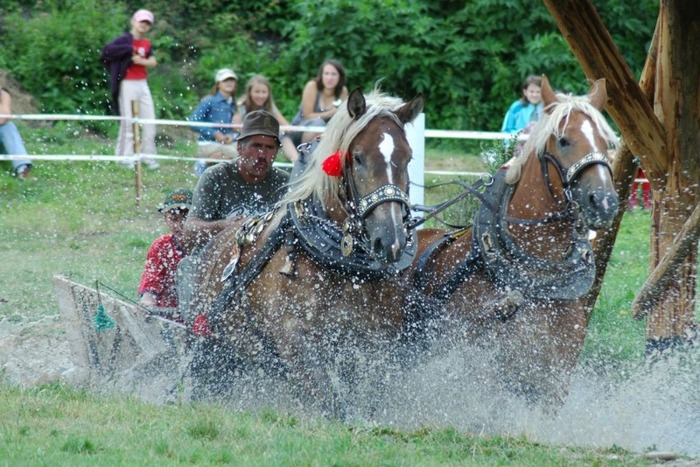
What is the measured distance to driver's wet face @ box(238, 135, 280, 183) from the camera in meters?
7.02

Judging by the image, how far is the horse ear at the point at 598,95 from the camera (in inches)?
244

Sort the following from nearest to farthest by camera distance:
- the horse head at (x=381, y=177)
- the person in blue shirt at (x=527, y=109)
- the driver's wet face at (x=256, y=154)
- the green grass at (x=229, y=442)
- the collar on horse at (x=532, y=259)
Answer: the green grass at (x=229, y=442), the horse head at (x=381, y=177), the collar on horse at (x=532, y=259), the driver's wet face at (x=256, y=154), the person in blue shirt at (x=527, y=109)

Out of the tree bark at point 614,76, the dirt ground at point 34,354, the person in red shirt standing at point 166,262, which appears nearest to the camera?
the tree bark at point 614,76

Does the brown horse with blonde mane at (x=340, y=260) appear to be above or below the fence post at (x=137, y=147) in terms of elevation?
below

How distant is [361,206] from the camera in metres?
5.69

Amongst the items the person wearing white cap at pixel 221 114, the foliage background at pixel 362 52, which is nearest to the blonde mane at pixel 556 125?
the person wearing white cap at pixel 221 114

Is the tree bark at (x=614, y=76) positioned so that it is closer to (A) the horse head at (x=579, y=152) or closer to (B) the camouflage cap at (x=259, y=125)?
(A) the horse head at (x=579, y=152)

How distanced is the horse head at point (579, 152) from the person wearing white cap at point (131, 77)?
7799mm

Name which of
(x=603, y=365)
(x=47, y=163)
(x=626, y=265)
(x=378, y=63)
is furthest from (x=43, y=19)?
(x=603, y=365)

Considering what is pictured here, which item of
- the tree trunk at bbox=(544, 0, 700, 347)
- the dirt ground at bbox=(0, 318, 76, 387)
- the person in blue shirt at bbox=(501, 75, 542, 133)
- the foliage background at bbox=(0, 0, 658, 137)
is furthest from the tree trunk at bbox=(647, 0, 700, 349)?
the foliage background at bbox=(0, 0, 658, 137)

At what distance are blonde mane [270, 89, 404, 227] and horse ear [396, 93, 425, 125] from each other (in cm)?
3

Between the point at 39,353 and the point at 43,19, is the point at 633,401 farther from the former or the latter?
the point at 43,19

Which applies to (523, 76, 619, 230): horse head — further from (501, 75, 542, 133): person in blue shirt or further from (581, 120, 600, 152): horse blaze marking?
(501, 75, 542, 133): person in blue shirt

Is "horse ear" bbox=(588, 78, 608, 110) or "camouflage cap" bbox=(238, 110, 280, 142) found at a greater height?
"horse ear" bbox=(588, 78, 608, 110)
